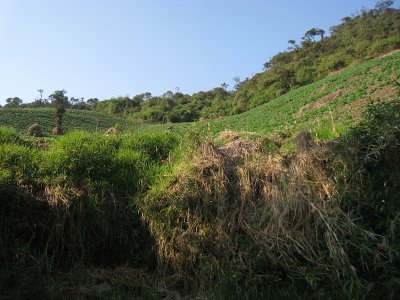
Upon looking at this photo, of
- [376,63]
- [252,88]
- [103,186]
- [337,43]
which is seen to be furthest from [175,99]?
[103,186]

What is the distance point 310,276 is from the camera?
398 centimetres

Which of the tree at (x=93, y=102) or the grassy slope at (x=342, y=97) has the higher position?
the tree at (x=93, y=102)

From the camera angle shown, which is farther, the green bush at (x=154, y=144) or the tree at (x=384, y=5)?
the tree at (x=384, y=5)

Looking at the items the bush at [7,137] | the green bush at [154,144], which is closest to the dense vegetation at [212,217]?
the green bush at [154,144]

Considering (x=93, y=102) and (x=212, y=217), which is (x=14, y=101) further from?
(x=212, y=217)

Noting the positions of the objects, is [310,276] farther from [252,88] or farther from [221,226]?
[252,88]

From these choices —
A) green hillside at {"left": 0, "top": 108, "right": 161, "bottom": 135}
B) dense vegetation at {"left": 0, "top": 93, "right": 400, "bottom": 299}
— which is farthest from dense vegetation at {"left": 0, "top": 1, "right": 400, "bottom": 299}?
green hillside at {"left": 0, "top": 108, "right": 161, "bottom": 135}

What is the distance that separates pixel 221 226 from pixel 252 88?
58760 millimetres

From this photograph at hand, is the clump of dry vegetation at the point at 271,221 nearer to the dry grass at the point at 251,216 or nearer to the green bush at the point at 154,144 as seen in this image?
the dry grass at the point at 251,216

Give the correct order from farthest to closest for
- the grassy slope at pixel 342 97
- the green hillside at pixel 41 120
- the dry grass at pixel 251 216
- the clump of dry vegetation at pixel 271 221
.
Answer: the green hillside at pixel 41 120
the grassy slope at pixel 342 97
the dry grass at pixel 251 216
the clump of dry vegetation at pixel 271 221

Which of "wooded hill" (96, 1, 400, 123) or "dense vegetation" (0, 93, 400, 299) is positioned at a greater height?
"wooded hill" (96, 1, 400, 123)

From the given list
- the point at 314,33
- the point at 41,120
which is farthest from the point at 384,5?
the point at 41,120

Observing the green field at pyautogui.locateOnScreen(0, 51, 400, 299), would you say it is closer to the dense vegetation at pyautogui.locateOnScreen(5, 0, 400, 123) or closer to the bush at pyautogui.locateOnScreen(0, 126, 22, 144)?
the bush at pyautogui.locateOnScreen(0, 126, 22, 144)

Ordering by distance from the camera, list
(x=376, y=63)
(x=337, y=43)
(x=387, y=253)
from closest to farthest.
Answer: (x=387, y=253) < (x=376, y=63) < (x=337, y=43)
